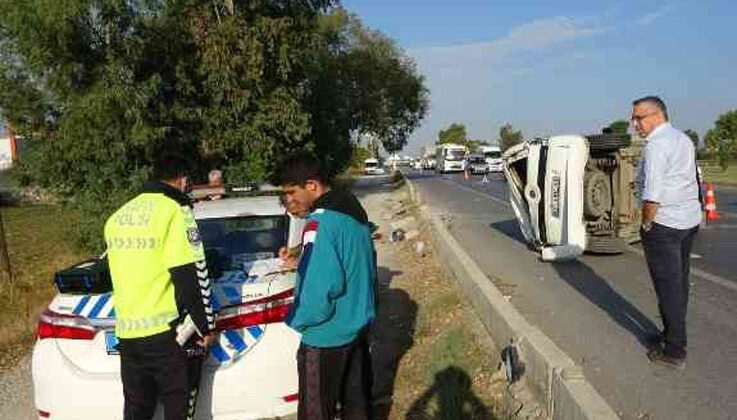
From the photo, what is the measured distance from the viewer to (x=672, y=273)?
4812 millimetres

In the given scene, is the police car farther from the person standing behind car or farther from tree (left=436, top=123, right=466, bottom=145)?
tree (left=436, top=123, right=466, bottom=145)

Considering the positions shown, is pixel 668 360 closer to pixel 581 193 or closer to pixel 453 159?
pixel 581 193

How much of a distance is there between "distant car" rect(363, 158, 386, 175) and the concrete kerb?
75807mm

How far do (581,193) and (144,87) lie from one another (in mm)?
8737

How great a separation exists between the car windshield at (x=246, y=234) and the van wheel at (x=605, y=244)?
19.7 feet

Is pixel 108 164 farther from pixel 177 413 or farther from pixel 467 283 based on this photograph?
pixel 177 413

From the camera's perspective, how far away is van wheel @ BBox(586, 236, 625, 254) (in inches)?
402

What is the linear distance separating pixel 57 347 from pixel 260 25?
15644 millimetres

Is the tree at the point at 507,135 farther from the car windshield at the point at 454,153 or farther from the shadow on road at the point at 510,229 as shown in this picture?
the shadow on road at the point at 510,229

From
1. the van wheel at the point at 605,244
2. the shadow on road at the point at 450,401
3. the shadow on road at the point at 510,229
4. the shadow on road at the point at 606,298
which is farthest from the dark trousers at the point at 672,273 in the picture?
the shadow on road at the point at 510,229

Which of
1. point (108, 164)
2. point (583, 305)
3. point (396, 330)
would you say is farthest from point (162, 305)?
point (108, 164)

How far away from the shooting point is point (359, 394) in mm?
3852

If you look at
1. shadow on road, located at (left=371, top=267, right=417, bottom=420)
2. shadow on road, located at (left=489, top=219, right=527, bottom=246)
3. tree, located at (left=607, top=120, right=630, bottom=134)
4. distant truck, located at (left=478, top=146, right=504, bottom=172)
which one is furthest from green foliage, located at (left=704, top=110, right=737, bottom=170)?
shadow on road, located at (left=371, top=267, right=417, bottom=420)

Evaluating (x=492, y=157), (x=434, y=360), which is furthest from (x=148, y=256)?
(x=492, y=157)
